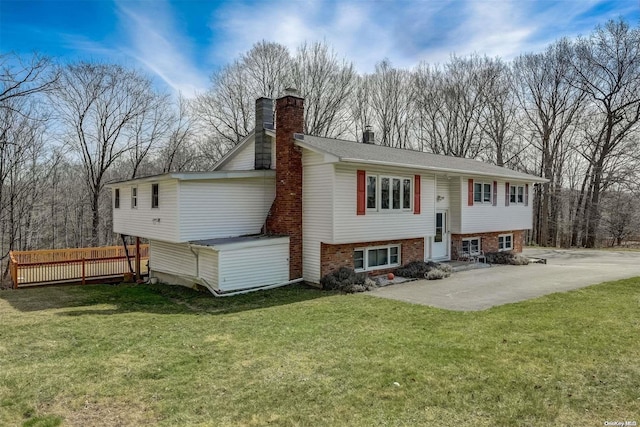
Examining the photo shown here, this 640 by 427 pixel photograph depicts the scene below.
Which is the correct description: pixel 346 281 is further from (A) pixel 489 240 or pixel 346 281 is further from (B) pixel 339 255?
(A) pixel 489 240

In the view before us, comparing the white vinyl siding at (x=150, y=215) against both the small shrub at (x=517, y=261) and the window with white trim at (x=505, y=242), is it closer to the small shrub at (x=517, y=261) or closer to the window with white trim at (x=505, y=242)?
the small shrub at (x=517, y=261)

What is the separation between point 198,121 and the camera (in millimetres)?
30344

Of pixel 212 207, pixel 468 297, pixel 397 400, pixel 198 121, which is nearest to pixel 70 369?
pixel 397 400

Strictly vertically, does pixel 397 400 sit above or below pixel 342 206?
below

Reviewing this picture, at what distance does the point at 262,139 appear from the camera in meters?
14.3

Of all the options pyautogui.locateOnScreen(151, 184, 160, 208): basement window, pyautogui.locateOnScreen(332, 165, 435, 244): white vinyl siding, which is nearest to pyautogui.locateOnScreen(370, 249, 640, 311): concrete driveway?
pyautogui.locateOnScreen(332, 165, 435, 244): white vinyl siding

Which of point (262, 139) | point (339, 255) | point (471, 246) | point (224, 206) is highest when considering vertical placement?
point (262, 139)

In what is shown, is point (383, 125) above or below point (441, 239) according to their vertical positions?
above

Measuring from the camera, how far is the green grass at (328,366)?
436 cm

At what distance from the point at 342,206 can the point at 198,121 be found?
21.5m

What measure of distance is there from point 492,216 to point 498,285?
6.46 meters

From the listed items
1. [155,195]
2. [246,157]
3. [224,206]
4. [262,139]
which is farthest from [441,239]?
[155,195]

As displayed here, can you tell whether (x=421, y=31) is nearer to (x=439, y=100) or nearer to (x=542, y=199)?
(x=439, y=100)

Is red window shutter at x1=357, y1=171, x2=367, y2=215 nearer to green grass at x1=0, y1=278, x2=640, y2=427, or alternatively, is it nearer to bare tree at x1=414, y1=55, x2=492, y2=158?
green grass at x1=0, y1=278, x2=640, y2=427
